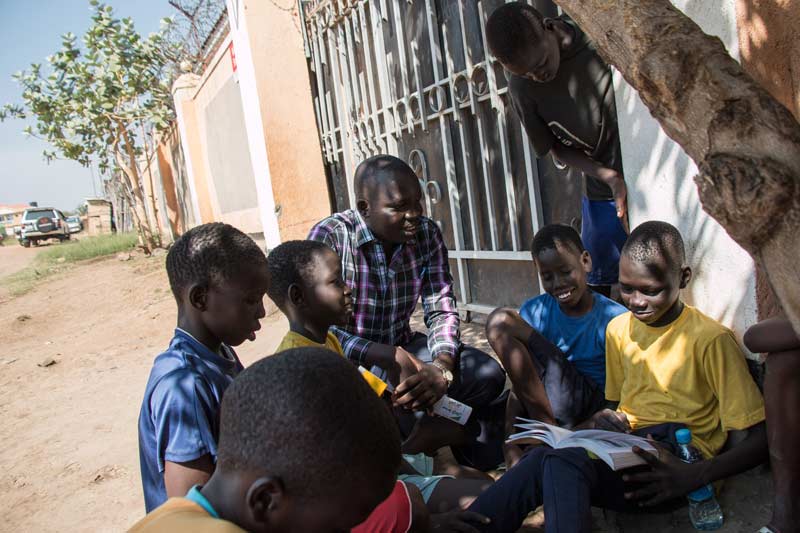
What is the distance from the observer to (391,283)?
2975 mm

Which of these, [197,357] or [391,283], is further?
[391,283]

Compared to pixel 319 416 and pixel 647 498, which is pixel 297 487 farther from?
pixel 647 498

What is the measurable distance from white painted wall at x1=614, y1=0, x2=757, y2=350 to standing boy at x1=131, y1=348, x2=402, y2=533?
165cm

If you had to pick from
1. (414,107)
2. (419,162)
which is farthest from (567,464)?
(414,107)

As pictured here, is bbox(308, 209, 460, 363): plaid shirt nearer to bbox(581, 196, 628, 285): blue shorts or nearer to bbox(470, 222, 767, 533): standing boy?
bbox(581, 196, 628, 285): blue shorts

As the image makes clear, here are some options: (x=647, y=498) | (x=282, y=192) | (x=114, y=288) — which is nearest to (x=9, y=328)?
(x=114, y=288)

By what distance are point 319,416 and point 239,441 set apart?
0.16 m

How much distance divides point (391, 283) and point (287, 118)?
153 inches

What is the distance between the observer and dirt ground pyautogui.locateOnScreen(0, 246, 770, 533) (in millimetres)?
3170

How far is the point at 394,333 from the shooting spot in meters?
3.04

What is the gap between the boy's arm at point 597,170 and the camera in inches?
105

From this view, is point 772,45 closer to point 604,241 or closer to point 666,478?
point 604,241

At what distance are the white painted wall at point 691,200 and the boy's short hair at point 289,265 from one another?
131cm

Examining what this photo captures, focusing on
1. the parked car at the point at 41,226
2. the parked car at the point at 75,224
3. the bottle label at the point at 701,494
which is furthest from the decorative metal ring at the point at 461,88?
the parked car at the point at 75,224
